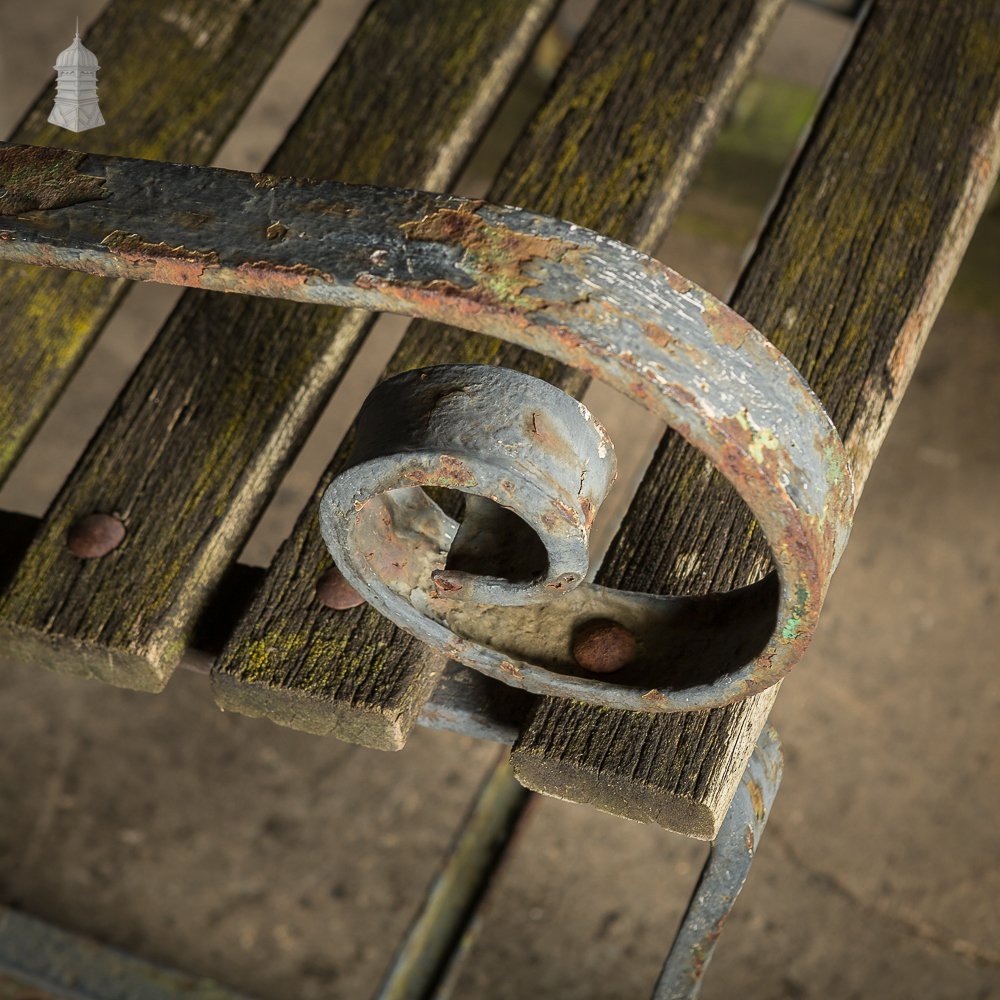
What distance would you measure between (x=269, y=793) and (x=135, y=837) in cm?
34

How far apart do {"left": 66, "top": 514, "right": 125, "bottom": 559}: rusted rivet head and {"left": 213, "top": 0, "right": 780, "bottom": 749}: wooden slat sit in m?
0.19

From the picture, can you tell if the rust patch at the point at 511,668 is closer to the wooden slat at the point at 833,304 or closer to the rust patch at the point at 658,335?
the wooden slat at the point at 833,304

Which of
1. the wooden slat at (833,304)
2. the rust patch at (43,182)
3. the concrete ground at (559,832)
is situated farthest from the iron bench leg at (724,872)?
the concrete ground at (559,832)

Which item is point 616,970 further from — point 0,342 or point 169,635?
point 0,342

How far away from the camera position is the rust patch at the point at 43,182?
0.90 meters

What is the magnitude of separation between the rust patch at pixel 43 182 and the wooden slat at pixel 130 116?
63 centimetres

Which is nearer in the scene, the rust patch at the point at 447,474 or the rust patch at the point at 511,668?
the rust patch at the point at 447,474

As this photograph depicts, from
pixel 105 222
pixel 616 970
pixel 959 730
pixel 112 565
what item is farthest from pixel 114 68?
pixel 959 730

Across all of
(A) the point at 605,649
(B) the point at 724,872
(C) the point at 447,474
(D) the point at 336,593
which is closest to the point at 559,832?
(B) the point at 724,872

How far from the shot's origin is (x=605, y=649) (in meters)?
1.12

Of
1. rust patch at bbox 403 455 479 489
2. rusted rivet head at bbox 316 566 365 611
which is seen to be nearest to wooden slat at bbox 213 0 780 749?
rusted rivet head at bbox 316 566 365 611

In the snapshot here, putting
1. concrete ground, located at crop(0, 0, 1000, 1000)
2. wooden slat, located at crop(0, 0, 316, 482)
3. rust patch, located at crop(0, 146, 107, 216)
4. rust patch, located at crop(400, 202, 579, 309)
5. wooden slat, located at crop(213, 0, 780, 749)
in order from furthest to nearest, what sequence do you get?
concrete ground, located at crop(0, 0, 1000, 1000) < wooden slat, located at crop(0, 0, 316, 482) < wooden slat, located at crop(213, 0, 780, 749) < rust patch, located at crop(0, 146, 107, 216) < rust patch, located at crop(400, 202, 579, 309)

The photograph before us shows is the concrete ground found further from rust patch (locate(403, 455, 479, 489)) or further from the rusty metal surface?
the rusty metal surface

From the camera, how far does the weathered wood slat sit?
133 cm
